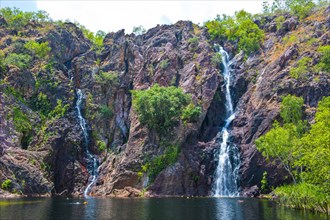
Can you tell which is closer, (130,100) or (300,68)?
(300,68)

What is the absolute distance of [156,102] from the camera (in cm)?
7969

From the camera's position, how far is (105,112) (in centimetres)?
9162

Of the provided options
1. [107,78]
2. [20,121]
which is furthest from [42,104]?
[107,78]

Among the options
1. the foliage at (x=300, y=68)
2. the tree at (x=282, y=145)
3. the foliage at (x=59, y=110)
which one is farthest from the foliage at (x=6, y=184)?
the foliage at (x=300, y=68)

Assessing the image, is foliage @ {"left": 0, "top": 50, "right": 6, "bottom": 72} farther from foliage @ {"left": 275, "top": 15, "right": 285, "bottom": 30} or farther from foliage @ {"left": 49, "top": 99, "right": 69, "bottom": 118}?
foliage @ {"left": 275, "top": 15, "right": 285, "bottom": 30}

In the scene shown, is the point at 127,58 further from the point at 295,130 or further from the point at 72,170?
the point at 295,130

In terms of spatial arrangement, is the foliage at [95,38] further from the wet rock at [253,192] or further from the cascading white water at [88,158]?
the wet rock at [253,192]

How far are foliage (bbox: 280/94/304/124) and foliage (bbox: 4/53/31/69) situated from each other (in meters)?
61.5

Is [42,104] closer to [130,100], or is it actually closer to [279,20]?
[130,100]

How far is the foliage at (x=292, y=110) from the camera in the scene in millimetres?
72562

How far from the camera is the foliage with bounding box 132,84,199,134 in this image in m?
79.8

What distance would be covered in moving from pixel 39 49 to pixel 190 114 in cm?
4543

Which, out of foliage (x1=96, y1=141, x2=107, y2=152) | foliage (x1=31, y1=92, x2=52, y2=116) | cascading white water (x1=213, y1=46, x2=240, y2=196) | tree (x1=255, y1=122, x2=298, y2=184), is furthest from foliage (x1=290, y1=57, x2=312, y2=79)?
foliage (x1=31, y1=92, x2=52, y2=116)

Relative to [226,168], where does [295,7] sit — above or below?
above
